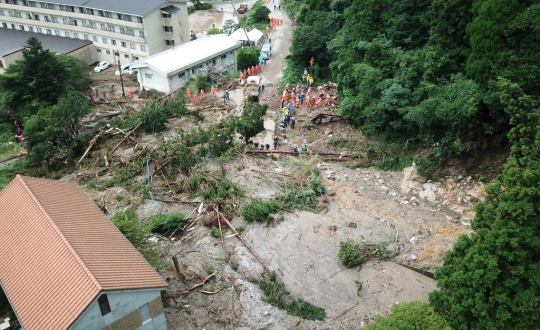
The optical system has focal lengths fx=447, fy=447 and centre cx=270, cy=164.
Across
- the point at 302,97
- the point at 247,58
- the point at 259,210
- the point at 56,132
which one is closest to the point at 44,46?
the point at 247,58

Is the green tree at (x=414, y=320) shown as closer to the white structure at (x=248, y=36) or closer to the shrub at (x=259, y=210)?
the shrub at (x=259, y=210)

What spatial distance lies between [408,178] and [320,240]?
237 inches

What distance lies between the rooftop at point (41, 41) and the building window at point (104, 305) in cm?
3196

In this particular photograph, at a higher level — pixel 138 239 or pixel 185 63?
pixel 185 63

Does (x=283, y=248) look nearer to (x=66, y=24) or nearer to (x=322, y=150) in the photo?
(x=322, y=150)

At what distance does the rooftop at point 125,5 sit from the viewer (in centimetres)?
3747

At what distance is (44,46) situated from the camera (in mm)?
39125

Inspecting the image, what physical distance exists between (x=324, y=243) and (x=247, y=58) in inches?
901

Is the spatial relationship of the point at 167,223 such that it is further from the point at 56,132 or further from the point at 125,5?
the point at 125,5

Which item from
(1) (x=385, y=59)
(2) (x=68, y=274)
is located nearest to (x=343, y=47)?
(1) (x=385, y=59)

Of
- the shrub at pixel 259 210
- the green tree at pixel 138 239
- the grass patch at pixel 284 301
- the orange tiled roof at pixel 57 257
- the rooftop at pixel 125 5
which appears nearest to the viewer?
the orange tiled roof at pixel 57 257

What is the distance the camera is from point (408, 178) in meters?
21.1

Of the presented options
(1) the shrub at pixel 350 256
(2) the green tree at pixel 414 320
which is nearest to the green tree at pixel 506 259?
(2) the green tree at pixel 414 320

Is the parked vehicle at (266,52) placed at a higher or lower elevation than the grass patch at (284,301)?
higher
